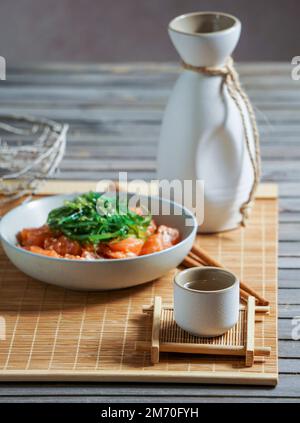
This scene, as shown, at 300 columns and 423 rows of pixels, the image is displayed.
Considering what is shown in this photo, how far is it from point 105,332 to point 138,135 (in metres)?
0.83

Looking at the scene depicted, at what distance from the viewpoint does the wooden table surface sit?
3.90ft

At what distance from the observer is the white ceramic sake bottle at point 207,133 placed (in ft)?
5.31

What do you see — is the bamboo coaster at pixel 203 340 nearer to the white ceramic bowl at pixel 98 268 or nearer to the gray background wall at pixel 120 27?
the white ceramic bowl at pixel 98 268

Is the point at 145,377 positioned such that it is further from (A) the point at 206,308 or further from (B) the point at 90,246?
(B) the point at 90,246

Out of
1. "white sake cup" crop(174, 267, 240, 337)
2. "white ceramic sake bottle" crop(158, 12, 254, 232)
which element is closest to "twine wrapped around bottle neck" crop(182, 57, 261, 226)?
"white ceramic sake bottle" crop(158, 12, 254, 232)

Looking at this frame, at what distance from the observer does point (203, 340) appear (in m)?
1.27

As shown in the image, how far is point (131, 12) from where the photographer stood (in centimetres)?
350

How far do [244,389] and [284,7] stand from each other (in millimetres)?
2481

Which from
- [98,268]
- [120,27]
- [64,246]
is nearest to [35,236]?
[64,246]

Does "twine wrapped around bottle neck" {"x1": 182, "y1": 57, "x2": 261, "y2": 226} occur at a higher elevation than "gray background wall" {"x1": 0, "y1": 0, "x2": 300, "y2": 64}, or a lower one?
higher

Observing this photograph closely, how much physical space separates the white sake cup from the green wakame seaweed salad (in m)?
0.20

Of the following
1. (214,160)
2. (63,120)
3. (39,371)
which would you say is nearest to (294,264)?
(214,160)

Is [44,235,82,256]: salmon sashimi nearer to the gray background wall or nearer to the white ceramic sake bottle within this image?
the white ceramic sake bottle
